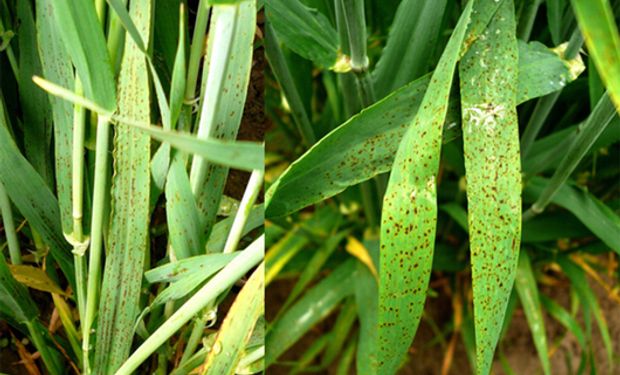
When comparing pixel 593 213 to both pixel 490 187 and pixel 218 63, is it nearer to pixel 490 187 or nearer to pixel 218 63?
Answer: pixel 490 187

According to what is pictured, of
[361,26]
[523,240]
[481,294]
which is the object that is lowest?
[523,240]

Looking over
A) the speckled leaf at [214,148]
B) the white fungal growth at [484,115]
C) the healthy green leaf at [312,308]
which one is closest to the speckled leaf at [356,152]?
the white fungal growth at [484,115]

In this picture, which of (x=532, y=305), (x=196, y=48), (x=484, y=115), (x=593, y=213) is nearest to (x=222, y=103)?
(x=196, y=48)

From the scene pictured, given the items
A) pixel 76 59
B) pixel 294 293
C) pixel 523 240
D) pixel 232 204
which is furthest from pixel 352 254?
pixel 76 59

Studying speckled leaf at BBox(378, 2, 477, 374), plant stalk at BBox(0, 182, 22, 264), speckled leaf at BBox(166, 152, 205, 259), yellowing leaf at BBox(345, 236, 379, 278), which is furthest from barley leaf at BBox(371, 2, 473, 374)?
yellowing leaf at BBox(345, 236, 379, 278)

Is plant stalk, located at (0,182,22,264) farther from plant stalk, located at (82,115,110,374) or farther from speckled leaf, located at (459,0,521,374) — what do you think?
speckled leaf, located at (459,0,521,374)

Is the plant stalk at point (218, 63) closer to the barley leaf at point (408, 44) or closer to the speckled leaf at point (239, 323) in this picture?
the speckled leaf at point (239, 323)

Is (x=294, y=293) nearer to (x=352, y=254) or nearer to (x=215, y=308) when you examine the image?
(x=352, y=254)
